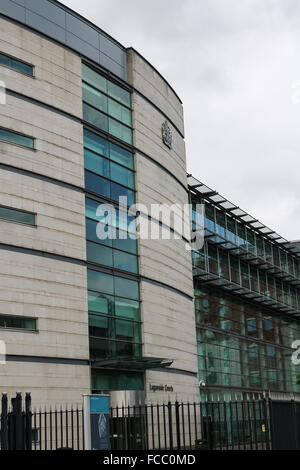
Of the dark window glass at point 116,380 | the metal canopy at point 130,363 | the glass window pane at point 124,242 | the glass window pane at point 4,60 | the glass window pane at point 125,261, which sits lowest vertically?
the dark window glass at point 116,380

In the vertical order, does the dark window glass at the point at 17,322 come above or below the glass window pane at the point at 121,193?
below

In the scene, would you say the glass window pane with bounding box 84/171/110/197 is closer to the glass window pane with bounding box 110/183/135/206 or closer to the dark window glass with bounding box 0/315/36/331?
the glass window pane with bounding box 110/183/135/206

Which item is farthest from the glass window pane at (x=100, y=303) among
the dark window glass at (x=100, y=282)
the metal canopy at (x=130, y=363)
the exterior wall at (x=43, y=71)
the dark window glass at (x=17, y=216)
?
the exterior wall at (x=43, y=71)

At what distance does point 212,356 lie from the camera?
147 feet

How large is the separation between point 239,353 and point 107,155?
21224mm

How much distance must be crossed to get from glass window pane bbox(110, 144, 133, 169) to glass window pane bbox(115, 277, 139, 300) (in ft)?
19.9

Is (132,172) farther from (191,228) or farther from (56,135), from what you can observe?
(191,228)

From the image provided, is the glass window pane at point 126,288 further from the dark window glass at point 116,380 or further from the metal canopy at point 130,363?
the dark window glass at point 116,380

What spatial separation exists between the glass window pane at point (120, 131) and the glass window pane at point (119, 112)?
0.33 m

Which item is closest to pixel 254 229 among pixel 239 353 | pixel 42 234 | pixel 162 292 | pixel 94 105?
pixel 239 353

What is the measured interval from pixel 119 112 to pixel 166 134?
4.63 metres

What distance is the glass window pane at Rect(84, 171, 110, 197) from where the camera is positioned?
32.4m

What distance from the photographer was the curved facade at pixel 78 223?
2844cm

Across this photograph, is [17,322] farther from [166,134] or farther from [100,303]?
[166,134]
